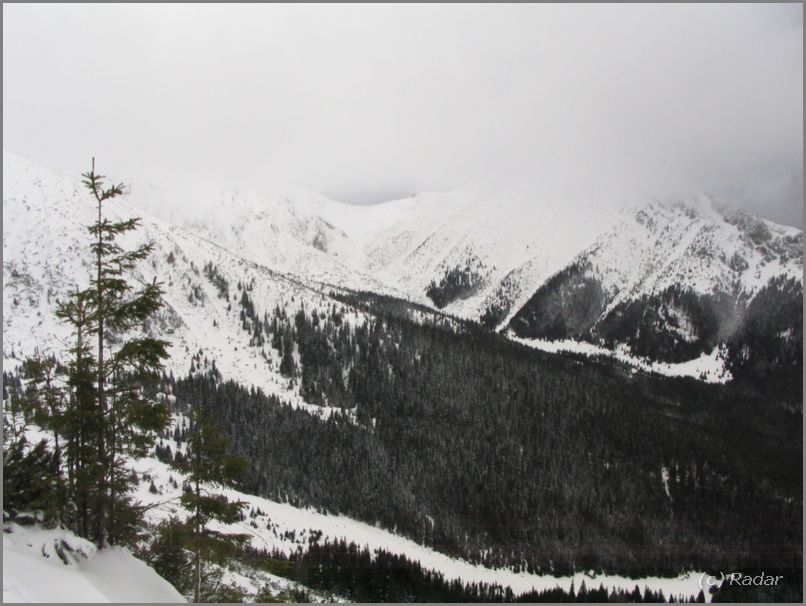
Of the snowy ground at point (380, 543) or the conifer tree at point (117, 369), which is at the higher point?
the conifer tree at point (117, 369)

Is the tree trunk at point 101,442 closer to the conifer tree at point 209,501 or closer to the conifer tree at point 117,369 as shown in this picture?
the conifer tree at point 117,369

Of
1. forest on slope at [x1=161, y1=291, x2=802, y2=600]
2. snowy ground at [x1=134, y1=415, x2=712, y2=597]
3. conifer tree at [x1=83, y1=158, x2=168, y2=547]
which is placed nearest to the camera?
conifer tree at [x1=83, y1=158, x2=168, y2=547]

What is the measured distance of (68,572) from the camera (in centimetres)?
1886

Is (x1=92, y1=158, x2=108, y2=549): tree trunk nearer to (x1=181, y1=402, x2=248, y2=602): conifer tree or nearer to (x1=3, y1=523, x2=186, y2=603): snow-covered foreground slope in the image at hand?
(x1=3, y1=523, x2=186, y2=603): snow-covered foreground slope

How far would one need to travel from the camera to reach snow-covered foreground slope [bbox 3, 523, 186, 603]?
16844mm

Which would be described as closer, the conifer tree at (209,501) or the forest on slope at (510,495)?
the conifer tree at (209,501)

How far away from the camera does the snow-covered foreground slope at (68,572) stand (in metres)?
16.8

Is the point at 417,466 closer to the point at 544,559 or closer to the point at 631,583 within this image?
the point at 544,559

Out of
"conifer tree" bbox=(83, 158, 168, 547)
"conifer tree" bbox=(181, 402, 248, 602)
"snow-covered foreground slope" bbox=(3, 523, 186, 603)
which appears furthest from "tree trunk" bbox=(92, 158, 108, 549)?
"conifer tree" bbox=(181, 402, 248, 602)

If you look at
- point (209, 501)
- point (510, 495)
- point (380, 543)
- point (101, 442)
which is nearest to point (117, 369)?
point (101, 442)

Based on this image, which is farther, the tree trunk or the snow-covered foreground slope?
the tree trunk

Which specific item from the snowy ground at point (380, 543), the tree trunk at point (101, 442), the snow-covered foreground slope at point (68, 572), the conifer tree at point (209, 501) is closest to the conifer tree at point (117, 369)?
the tree trunk at point (101, 442)

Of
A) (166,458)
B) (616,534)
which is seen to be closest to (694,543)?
(616,534)

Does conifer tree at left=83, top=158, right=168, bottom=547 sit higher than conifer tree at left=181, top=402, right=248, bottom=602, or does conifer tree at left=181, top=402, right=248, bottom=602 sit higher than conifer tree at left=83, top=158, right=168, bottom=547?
conifer tree at left=83, top=158, right=168, bottom=547
